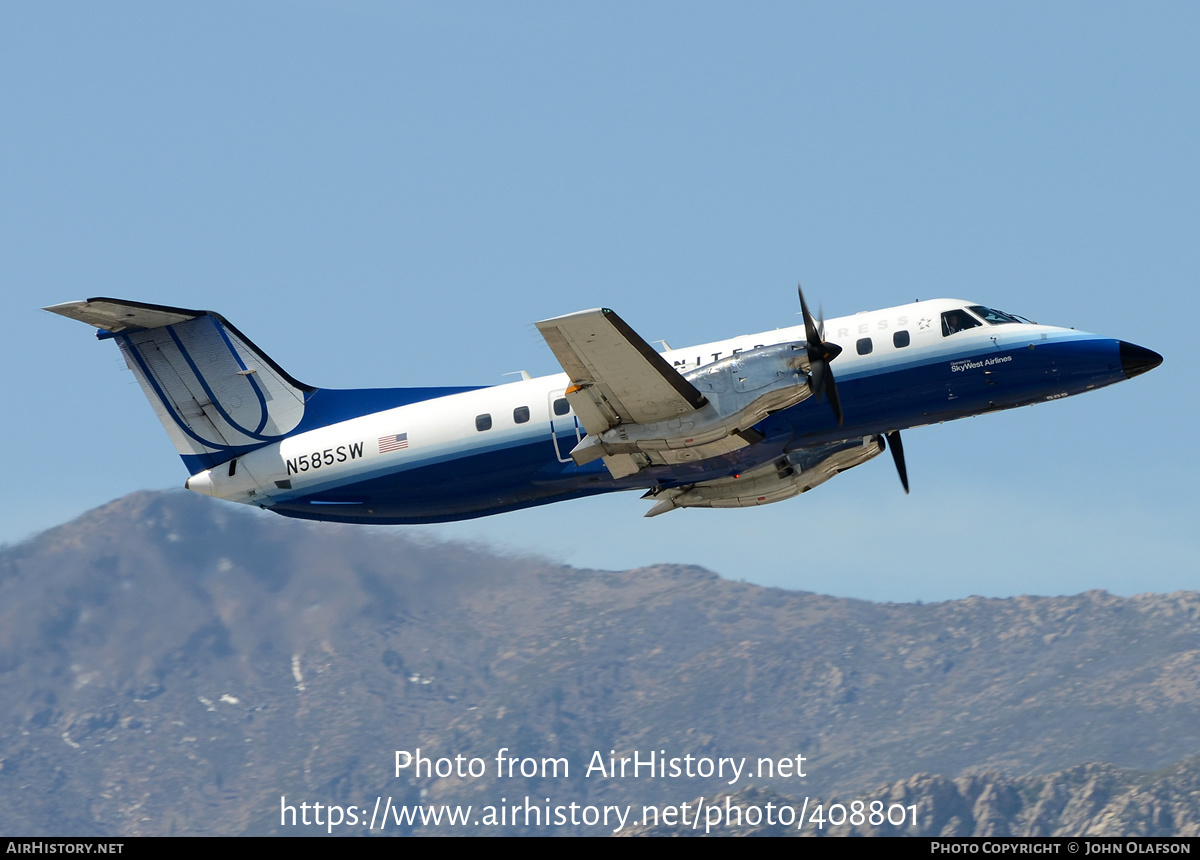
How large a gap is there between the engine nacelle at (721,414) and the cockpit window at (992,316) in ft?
14.0

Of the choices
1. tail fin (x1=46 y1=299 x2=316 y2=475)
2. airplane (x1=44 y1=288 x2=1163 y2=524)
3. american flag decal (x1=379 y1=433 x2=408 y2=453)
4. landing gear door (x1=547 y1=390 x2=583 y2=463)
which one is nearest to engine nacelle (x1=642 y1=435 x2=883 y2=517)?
airplane (x1=44 y1=288 x2=1163 y2=524)

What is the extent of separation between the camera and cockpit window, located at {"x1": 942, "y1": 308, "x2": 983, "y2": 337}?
28531 millimetres

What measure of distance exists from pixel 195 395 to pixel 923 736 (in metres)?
168

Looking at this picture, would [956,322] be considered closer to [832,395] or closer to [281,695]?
[832,395]

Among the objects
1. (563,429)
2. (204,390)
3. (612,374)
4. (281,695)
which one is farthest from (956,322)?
(281,695)

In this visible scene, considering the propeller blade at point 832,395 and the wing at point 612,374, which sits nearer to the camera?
the wing at point 612,374

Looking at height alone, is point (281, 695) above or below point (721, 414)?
below

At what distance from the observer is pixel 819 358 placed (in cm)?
2672

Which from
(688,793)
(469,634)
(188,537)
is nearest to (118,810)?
(188,537)

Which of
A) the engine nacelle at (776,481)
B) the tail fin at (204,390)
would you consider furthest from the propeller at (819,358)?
the tail fin at (204,390)

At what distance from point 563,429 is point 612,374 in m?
2.83

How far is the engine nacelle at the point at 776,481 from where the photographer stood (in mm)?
31422

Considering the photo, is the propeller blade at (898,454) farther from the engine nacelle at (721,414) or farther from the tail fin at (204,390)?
the tail fin at (204,390)
